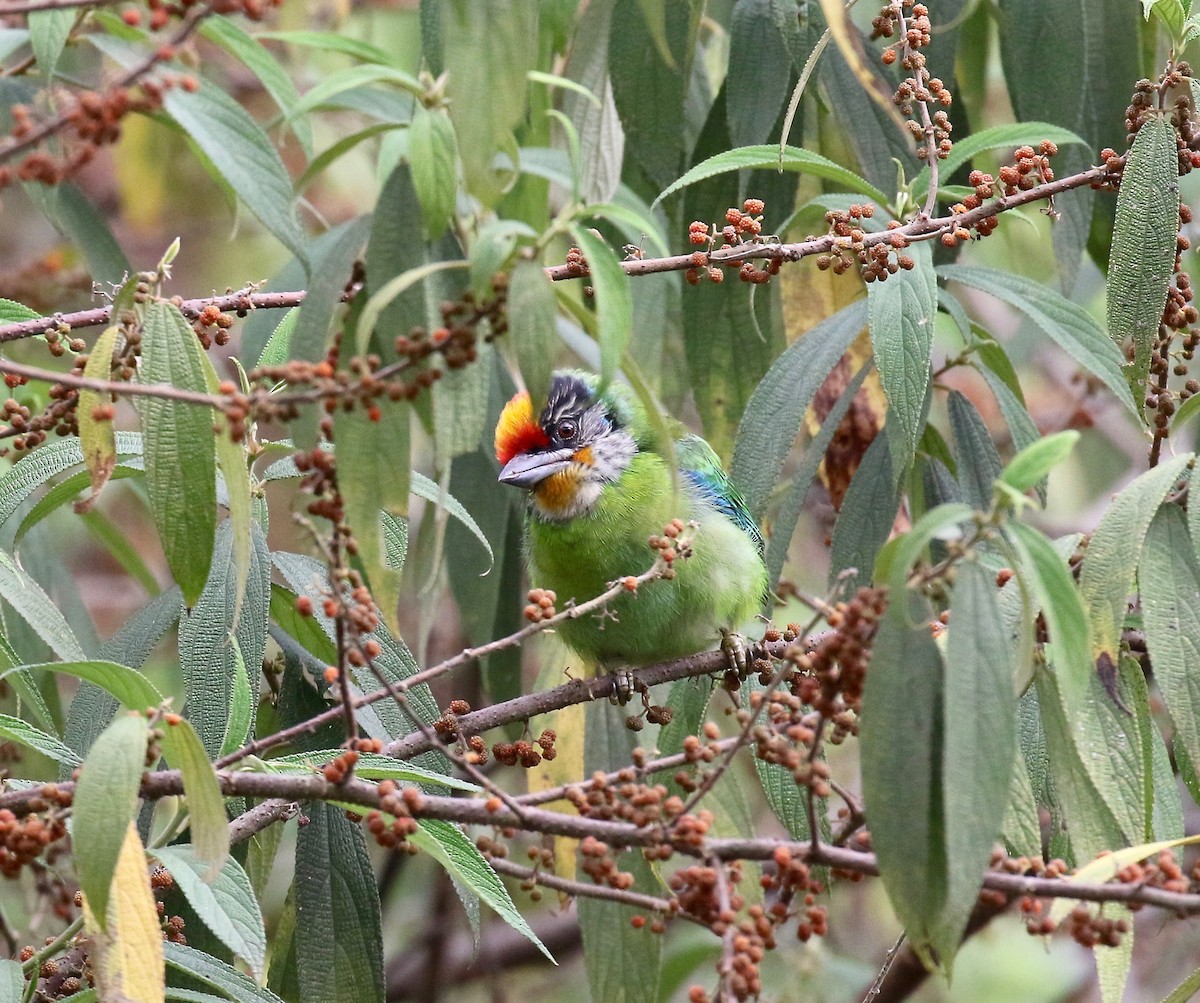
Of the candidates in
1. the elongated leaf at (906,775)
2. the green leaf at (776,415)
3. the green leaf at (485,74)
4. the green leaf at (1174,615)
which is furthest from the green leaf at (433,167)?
the green leaf at (776,415)

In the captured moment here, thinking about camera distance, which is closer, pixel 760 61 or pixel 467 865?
pixel 467 865

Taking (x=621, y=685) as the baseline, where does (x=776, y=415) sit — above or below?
above

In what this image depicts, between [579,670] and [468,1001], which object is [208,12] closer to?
[579,670]

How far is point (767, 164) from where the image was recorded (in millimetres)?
2365

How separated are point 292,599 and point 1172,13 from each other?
5.87ft

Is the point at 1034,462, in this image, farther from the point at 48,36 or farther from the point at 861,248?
the point at 48,36

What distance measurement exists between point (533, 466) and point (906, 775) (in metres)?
1.91

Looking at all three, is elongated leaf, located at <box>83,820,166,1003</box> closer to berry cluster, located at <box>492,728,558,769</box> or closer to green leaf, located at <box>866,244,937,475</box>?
berry cluster, located at <box>492,728,558,769</box>

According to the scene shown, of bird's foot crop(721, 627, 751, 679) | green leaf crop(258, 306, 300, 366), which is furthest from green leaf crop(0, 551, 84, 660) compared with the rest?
bird's foot crop(721, 627, 751, 679)

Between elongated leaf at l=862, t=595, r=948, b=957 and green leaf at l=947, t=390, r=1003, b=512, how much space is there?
1.55 m

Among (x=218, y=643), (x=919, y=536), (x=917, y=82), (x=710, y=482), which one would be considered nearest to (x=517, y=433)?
(x=710, y=482)

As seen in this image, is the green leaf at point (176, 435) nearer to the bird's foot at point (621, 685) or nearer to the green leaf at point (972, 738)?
the green leaf at point (972, 738)

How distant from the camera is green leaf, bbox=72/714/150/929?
1.55 metres

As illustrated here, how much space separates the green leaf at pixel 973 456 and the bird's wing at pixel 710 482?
1.88 feet
